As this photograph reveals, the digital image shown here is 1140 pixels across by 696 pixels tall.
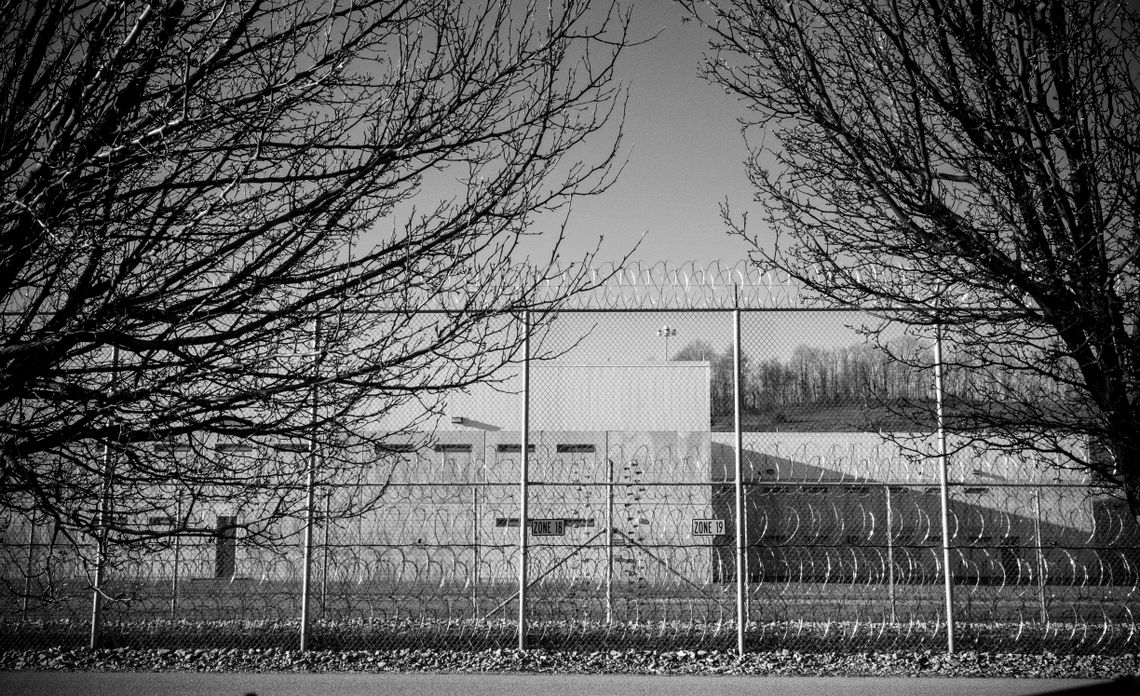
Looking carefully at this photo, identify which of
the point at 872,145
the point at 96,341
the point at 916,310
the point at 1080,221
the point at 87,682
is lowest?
the point at 87,682

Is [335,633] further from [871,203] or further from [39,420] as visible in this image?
[871,203]

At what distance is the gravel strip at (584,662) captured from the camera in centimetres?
665

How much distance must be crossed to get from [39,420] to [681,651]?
5.29m

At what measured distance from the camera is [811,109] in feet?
15.7

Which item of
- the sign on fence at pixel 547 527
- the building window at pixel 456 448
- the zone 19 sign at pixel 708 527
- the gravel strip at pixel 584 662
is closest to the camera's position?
the gravel strip at pixel 584 662

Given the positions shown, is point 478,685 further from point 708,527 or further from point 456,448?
point 456,448

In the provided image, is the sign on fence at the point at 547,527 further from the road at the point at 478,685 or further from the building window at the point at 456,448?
the building window at the point at 456,448

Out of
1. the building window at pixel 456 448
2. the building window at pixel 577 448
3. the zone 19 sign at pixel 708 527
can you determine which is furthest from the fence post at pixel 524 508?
the building window at pixel 456 448

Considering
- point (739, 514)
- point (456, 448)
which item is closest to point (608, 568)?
point (739, 514)

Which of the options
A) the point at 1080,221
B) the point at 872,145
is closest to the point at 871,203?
the point at 872,145

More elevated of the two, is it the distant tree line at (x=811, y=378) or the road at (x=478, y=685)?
the distant tree line at (x=811, y=378)

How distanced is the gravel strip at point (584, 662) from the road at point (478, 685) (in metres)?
0.17

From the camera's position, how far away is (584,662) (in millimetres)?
6805

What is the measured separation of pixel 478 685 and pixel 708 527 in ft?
8.56
